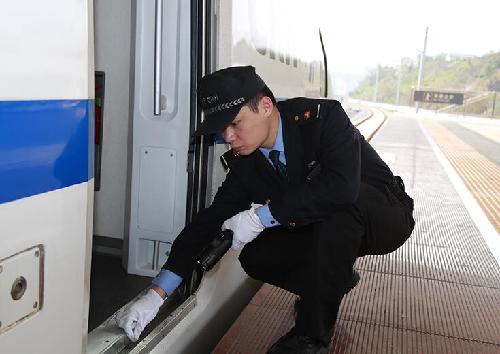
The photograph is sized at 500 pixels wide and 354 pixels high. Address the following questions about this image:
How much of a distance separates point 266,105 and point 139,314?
881mm

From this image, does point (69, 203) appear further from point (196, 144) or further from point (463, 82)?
point (463, 82)

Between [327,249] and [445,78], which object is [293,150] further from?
[445,78]

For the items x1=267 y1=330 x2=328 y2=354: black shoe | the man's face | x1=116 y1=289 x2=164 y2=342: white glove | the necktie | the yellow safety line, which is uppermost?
A: the man's face

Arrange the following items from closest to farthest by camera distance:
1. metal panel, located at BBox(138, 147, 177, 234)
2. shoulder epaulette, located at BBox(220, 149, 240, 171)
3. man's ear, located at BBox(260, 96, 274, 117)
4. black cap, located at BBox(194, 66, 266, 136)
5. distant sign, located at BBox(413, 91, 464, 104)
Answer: black cap, located at BBox(194, 66, 266, 136)
man's ear, located at BBox(260, 96, 274, 117)
shoulder epaulette, located at BBox(220, 149, 240, 171)
metal panel, located at BBox(138, 147, 177, 234)
distant sign, located at BBox(413, 91, 464, 104)

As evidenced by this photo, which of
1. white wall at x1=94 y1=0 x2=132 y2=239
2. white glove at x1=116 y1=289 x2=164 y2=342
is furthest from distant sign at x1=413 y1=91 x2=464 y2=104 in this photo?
white glove at x1=116 y1=289 x2=164 y2=342

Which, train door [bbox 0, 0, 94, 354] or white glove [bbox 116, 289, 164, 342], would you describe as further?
white glove [bbox 116, 289, 164, 342]

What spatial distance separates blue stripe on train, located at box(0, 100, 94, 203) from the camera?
1.00 metres

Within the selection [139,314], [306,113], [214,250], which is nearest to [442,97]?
[306,113]

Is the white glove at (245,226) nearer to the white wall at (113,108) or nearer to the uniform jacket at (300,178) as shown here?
the uniform jacket at (300,178)

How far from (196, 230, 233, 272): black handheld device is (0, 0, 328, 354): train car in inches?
4.9

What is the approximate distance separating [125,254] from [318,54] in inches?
133

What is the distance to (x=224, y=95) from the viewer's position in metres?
1.79

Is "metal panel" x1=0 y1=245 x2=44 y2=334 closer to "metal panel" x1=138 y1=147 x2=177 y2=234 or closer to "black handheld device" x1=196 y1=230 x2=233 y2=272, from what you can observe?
"black handheld device" x1=196 y1=230 x2=233 y2=272

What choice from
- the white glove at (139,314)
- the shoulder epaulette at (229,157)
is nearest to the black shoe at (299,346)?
the white glove at (139,314)
